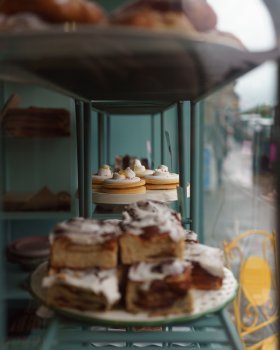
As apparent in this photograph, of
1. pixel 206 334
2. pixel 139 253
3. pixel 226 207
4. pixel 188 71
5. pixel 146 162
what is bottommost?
pixel 226 207

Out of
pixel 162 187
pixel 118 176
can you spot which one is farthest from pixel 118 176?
pixel 162 187

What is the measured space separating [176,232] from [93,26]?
36 cm

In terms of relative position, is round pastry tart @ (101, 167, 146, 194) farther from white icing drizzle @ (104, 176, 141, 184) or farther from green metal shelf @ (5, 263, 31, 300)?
green metal shelf @ (5, 263, 31, 300)

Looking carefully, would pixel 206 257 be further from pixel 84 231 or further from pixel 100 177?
pixel 100 177

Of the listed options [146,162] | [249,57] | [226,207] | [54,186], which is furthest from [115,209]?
[226,207]

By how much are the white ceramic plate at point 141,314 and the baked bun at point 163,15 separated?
39cm

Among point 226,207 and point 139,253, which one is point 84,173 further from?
point 226,207

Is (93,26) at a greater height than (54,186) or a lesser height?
greater

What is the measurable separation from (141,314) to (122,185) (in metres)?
0.49

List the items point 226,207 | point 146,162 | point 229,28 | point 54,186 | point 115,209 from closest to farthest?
point 229,28 < point 54,186 < point 115,209 < point 146,162 < point 226,207

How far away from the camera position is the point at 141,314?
636mm

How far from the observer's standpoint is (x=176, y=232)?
69 cm

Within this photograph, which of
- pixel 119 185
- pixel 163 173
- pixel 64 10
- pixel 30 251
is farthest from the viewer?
pixel 163 173

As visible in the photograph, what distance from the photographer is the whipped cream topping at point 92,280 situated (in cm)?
63
